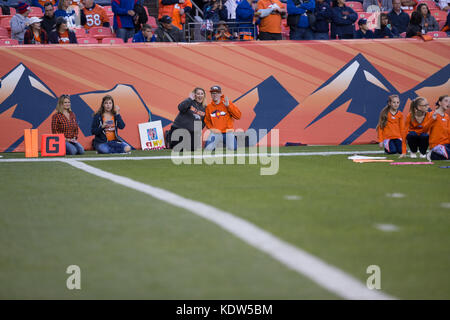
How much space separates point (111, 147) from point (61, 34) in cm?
337

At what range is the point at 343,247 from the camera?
166 inches

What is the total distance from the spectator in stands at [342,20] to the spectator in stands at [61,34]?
21.5 feet

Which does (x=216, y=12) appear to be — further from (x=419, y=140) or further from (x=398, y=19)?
(x=419, y=140)

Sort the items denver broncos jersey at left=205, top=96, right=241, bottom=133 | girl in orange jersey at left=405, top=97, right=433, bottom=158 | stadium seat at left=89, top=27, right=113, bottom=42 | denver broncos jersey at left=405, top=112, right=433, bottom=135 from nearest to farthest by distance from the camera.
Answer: denver broncos jersey at left=405, top=112, right=433, bottom=135, girl in orange jersey at left=405, top=97, right=433, bottom=158, denver broncos jersey at left=205, top=96, right=241, bottom=133, stadium seat at left=89, top=27, right=113, bottom=42

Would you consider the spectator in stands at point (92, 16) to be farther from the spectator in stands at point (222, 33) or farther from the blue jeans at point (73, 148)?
the blue jeans at point (73, 148)

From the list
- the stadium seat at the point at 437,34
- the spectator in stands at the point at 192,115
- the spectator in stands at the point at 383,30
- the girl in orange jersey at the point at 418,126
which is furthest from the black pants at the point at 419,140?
the stadium seat at the point at 437,34

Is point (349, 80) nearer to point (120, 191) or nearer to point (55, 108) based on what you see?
point (55, 108)

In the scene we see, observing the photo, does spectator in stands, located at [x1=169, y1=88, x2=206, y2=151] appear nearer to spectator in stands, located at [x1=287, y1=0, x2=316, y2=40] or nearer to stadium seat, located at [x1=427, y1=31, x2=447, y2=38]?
spectator in stands, located at [x1=287, y1=0, x2=316, y2=40]

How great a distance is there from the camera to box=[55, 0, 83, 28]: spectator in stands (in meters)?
16.3

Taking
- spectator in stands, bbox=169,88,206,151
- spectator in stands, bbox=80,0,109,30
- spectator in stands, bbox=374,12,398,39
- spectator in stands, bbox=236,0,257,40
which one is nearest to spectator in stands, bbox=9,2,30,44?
spectator in stands, bbox=80,0,109,30

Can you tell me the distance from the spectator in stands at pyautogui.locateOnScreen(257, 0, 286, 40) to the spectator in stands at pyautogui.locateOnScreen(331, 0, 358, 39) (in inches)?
54.3

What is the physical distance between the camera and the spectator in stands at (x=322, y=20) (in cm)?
1565

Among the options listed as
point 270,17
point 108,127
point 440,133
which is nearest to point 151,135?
point 108,127

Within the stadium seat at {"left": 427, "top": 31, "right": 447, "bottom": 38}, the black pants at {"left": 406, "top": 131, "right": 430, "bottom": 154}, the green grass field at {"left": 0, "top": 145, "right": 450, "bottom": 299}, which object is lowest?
the black pants at {"left": 406, "top": 131, "right": 430, "bottom": 154}
